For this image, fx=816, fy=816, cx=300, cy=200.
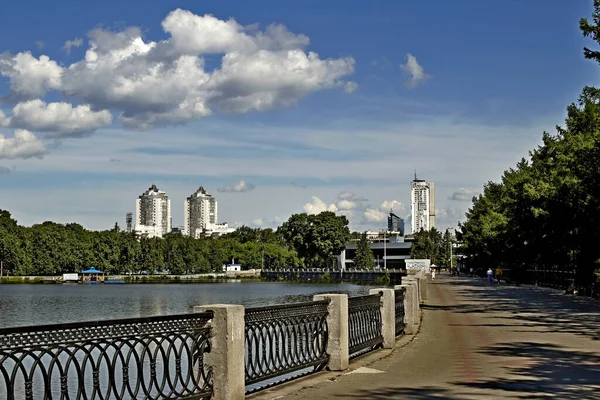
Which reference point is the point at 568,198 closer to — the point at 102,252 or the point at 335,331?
the point at 335,331

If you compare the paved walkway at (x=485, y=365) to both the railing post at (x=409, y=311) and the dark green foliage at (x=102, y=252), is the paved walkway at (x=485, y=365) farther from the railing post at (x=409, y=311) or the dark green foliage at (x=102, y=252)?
the dark green foliage at (x=102, y=252)

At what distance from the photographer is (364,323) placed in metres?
15.9

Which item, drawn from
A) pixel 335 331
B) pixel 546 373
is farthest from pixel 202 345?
pixel 546 373

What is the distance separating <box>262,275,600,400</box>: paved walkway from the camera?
11.8 metres

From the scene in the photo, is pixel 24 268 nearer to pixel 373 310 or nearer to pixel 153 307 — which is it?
pixel 153 307

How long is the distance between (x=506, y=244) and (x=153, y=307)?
1136 inches

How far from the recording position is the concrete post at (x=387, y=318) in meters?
17.5

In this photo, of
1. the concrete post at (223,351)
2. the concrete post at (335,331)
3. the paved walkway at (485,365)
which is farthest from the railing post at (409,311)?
the concrete post at (223,351)

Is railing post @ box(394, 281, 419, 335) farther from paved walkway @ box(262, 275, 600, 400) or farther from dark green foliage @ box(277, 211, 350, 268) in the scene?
dark green foliage @ box(277, 211, 350, 268)

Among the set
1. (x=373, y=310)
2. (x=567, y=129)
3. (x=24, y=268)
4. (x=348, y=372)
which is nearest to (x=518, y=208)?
(x=567, y=129)

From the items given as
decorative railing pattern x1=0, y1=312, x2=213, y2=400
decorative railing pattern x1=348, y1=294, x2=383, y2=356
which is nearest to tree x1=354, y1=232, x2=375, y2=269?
Result: decorative railing pattern x1=348, y1=294, x2=383, y2=356

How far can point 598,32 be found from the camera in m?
28.8

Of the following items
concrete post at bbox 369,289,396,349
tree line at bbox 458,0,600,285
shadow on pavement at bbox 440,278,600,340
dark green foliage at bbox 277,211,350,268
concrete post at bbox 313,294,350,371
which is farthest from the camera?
dark green foliage at bbox 277,211,350,268

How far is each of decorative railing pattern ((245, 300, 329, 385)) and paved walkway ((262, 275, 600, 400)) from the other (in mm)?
475
